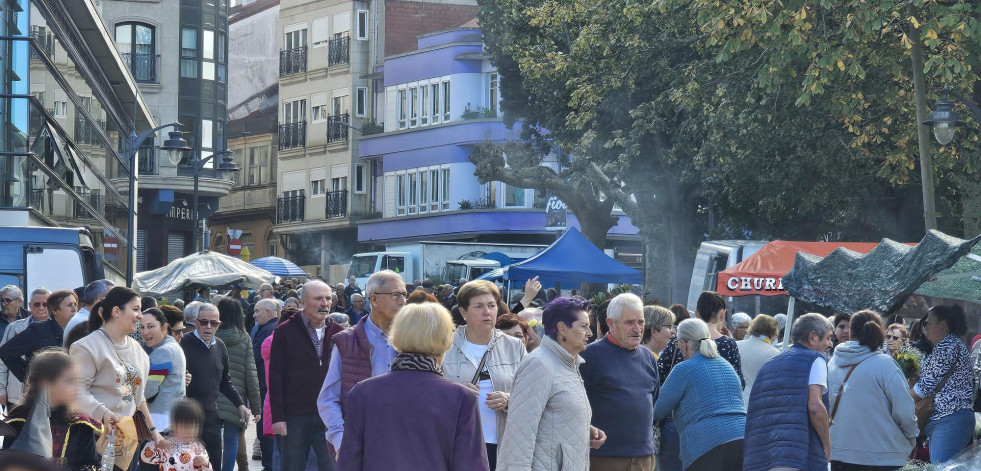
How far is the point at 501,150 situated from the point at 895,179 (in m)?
21.0

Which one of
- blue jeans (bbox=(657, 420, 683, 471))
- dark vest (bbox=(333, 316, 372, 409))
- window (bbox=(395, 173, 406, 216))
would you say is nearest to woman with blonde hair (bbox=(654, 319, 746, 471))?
blue jeans (bbox=(657, 420, 683, 471))

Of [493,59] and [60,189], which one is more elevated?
[493,59]

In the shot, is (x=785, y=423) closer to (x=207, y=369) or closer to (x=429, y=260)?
(x=207, y=369)

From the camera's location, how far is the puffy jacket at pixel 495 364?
316 inches

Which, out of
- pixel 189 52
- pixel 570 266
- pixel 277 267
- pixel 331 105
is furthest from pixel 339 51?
pixel 570 266

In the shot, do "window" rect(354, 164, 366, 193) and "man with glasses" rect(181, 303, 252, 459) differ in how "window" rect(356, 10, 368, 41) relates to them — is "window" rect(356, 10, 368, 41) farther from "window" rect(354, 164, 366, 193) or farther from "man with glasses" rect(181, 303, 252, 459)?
"man with glasses" rect(181, 303, 252, 459)

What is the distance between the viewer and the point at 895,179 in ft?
78.6

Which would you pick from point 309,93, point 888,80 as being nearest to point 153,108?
point 309,93

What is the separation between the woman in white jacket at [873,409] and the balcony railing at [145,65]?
54170mm

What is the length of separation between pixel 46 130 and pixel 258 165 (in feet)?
146

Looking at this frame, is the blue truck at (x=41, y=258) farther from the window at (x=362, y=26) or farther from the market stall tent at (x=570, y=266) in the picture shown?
the window at (x=362, y=26)

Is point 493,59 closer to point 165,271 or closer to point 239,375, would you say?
point 165,271

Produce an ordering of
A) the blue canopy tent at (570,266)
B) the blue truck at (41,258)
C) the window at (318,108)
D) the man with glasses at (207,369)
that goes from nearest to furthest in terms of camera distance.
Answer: the man with glasses at (207,369)
the blue truck at (41,258)
the blue canopy tent at (570,266)
the window at (318,108)

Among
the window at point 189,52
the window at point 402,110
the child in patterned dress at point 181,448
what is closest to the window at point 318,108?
the window at point 402,110
